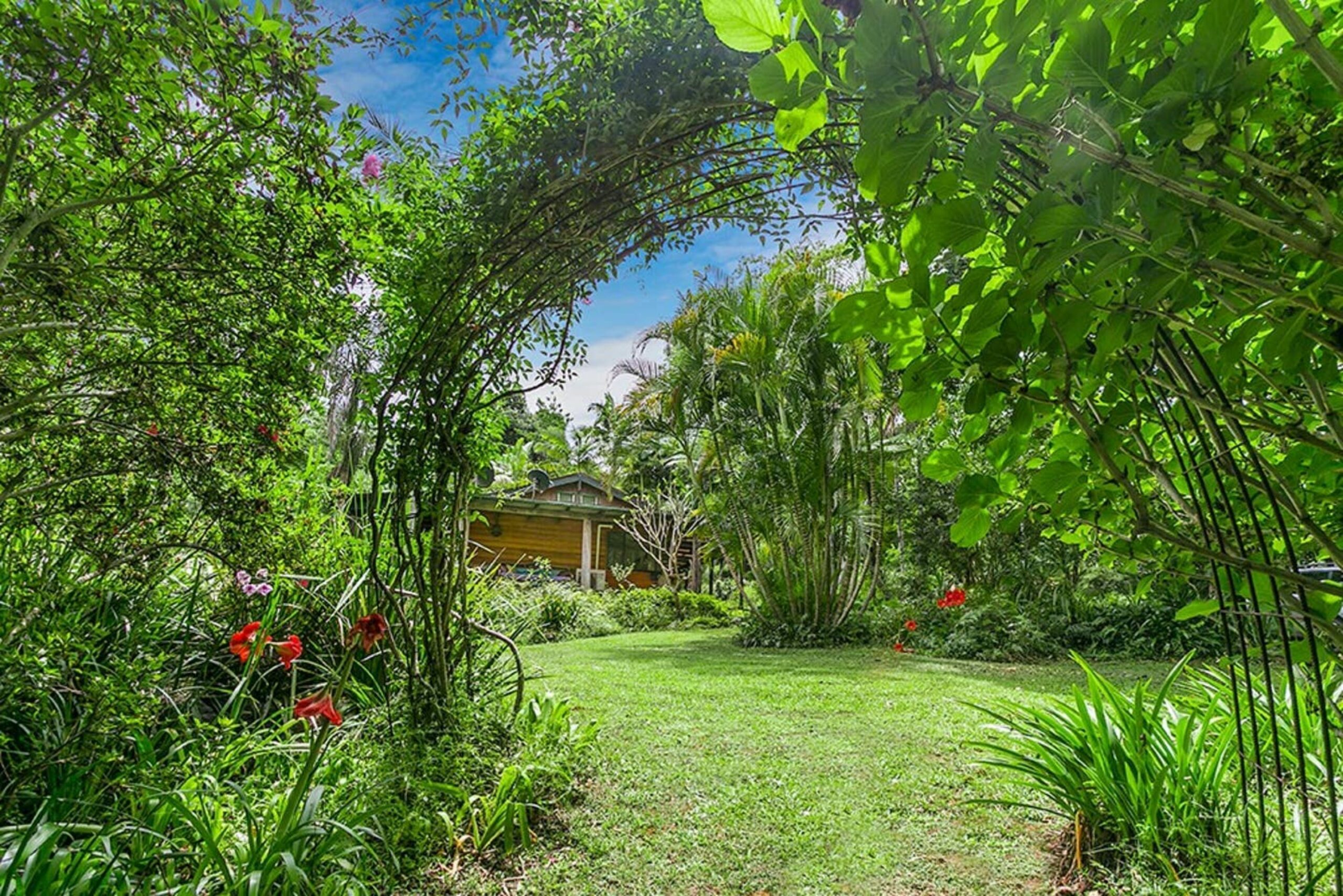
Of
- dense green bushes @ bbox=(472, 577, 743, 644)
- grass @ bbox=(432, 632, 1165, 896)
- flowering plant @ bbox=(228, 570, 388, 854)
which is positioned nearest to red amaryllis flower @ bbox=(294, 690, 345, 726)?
flowering plant @ bbox=(228, 570, 388, 854)

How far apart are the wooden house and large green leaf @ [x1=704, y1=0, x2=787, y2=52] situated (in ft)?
43.5

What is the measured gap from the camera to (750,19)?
26.5 inches

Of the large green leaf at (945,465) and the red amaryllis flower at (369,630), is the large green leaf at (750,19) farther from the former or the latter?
the red amaryllis flower at (369,630)

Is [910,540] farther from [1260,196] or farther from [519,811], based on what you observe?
[1260,196]

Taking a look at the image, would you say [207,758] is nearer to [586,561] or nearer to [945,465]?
[945,465]

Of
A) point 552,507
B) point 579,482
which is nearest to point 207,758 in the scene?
point 552,507

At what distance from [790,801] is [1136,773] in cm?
142

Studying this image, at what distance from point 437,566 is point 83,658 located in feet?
4.26

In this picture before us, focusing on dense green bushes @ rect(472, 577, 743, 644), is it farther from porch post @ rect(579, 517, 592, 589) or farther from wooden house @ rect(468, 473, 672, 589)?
wooden house @ rect(468, 473, 672, 589)

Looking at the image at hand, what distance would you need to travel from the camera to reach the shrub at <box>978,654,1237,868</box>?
2172 mm

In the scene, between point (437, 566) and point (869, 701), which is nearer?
point (437, 566)

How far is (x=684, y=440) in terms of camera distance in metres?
10.5

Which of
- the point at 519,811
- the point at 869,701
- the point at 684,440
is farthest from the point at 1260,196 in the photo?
the point at 684,440

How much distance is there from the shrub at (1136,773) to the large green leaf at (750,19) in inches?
100
